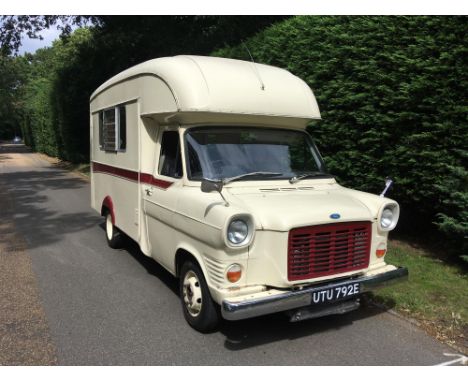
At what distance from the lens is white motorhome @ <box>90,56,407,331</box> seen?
3746mm

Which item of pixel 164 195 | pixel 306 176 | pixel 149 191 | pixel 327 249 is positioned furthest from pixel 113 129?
pixel 327 249

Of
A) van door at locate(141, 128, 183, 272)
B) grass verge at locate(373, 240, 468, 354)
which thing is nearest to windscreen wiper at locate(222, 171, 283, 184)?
van door at locate(141, 128, 183, 272)

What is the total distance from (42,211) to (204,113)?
783 cm

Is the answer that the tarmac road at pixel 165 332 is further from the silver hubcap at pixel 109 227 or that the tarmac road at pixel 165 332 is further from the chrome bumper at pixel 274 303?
the silver hubcap at pixel 109 227

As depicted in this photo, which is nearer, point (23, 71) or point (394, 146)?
point (394, 146)

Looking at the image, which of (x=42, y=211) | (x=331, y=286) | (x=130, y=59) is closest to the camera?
(x=331, y=286)

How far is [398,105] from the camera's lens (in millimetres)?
6281

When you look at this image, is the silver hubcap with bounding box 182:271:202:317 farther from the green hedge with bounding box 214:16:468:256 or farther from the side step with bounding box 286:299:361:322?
the green hedge with bounding box 214:16:468:256

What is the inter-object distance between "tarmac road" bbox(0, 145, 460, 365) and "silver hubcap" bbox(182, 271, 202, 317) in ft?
0.71

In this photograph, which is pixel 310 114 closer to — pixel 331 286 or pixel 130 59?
pixel 331 286

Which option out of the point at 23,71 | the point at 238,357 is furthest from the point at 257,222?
the point at 23,71

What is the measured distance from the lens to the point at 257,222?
376 cm

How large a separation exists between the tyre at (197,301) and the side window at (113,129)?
8.13 feet

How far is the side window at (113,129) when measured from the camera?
242 inches
